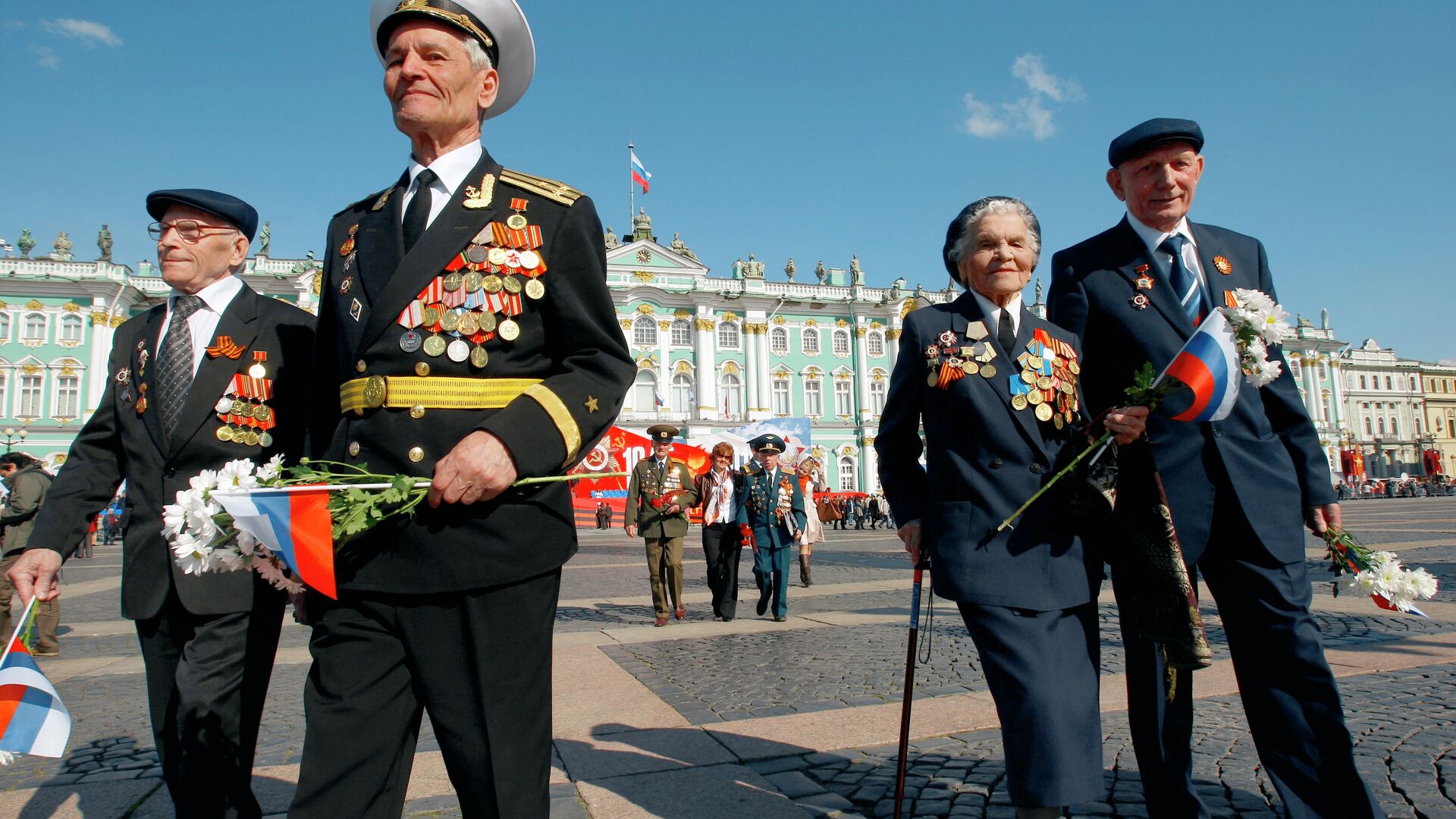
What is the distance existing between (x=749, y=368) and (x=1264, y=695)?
45.4 m

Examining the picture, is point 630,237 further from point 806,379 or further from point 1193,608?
point 1193,608

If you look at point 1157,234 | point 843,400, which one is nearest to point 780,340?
point 843,400

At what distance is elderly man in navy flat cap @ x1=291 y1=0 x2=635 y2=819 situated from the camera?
1792 millimetres

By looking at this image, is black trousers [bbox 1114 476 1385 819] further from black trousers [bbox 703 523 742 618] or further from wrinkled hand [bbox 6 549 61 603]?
black trousers [bbox 703 523 742 618]

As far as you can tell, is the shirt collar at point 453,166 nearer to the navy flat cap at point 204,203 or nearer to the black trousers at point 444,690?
the black trousers at point 444,690

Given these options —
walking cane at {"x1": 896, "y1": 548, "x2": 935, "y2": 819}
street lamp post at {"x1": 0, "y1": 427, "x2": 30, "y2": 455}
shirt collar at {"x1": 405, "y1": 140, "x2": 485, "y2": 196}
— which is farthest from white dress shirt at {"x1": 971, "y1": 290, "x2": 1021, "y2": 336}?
street lamp post at {"x1": 0, "y1": 427, "x2": 30, "y2": 455}

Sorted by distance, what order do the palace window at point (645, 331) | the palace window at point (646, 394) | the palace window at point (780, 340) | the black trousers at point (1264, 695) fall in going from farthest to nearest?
the palace window at point (780, 340)
the palace window at point (645, 331)
the palace window at point (646, 394)
the black trousers at point (1264, 695)

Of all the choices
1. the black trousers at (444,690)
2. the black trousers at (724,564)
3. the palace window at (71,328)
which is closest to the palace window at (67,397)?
the palace window at (71,328)

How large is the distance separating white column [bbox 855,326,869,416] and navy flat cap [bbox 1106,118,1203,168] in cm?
4754

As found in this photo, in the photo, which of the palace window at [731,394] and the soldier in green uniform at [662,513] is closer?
the soldier in green uniform at [662,513]

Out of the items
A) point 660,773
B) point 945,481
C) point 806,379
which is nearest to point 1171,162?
point 945,481

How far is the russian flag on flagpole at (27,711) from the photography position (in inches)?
77.0

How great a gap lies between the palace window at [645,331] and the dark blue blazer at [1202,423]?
142ft

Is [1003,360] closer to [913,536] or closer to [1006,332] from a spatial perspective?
[1006,332]
